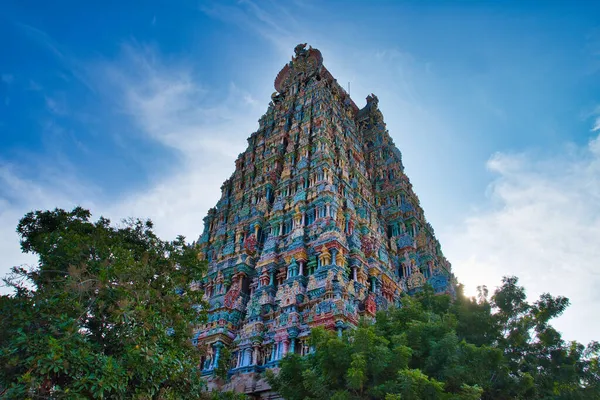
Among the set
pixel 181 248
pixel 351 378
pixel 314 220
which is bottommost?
pixel 351 378

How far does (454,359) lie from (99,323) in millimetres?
8885

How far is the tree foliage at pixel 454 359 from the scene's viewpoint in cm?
1111

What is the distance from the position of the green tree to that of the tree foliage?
3.49 meters

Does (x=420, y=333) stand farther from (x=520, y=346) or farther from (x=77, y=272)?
(x=77, y=272)

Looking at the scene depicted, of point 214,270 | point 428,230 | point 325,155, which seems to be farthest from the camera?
point 428,230

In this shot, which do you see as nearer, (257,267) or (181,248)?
(181,248)

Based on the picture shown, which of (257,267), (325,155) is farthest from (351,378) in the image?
(325,155)

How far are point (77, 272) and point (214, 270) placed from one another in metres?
13.8

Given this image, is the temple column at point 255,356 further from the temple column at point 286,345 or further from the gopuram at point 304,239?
the temple column at point 286,345

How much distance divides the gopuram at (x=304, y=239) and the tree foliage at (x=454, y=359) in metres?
4.25

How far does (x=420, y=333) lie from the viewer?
12633mm

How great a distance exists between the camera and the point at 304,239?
22.2 meters

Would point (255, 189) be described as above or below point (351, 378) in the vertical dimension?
above

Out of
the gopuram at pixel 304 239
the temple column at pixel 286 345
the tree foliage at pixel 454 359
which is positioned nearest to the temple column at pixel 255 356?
the gopuram at pixel 304 239
